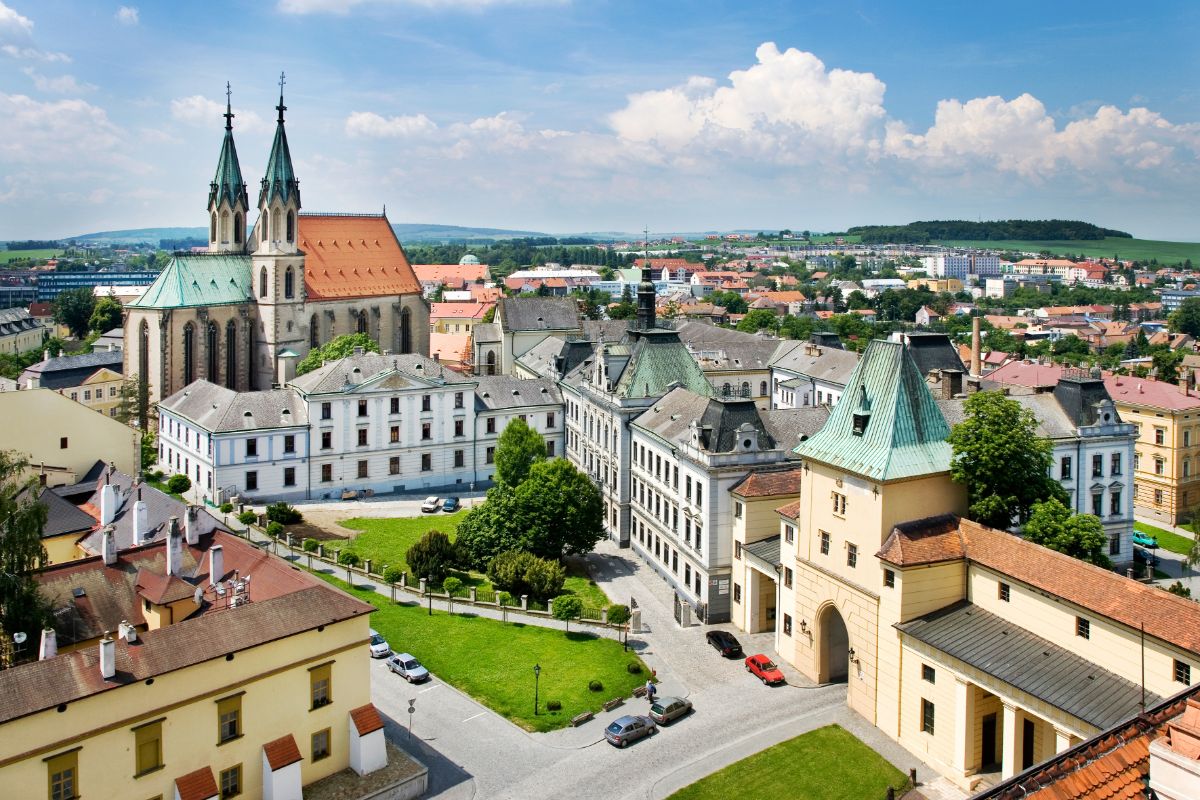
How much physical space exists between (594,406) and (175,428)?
3435cm

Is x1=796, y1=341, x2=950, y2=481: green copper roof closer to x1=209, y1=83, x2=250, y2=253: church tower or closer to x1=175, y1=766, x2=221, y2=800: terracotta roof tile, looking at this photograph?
x1=175, y1=766, x2=221, y2=800: terracotta roof tile

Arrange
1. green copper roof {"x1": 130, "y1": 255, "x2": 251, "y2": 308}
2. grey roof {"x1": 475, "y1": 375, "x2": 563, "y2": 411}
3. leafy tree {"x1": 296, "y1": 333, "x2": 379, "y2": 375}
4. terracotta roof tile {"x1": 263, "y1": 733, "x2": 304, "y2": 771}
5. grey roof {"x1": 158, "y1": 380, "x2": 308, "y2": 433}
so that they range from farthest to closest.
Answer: leafy tree {"x1": 296, "y1": 333, "x2": 379, "y2": 375}
green copper roof {"x1": 130, "y1": 255, "x2": 251, "y2": 308}
grey roof {"x1": 475, "y1": 375, "x2": 563, "y2": 411}
grey roof {"x1": 158, "y1": 380, "x2": 308, "y2": 433}
terracotta roof tile {"x1": 263, "y1": 733, "x2": 304, "y2": 771}

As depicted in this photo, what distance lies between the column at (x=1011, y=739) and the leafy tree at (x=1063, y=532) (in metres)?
8.81

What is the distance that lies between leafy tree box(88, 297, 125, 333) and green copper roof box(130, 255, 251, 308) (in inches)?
2776

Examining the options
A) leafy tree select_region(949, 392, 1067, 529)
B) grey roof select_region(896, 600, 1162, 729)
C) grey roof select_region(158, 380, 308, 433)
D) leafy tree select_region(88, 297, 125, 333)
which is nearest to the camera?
grey roof select_region(896, 600, 1162, 729)

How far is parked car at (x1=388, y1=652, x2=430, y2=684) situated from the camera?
44.8 metres

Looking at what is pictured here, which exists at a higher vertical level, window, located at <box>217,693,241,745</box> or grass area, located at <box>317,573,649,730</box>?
window, located at <box>217,693,241,745</box>

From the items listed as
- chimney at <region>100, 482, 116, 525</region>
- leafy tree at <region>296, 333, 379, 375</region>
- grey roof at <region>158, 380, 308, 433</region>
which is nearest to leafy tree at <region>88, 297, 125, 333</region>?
leafy tree at <region>296, 333, 379, 375</region>

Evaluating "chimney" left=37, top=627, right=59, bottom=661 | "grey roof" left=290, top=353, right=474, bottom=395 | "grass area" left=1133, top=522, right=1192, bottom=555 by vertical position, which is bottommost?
"grass area" left=1133, top=522, right=1192, bottom=555

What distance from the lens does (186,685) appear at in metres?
31.9

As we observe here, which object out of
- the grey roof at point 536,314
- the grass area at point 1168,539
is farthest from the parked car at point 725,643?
the grey roof at point 536,314

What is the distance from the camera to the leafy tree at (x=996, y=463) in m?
41.0

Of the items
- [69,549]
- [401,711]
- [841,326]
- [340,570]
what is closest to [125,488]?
[69,549]

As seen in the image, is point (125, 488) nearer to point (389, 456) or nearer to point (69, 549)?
point (69, 549)
